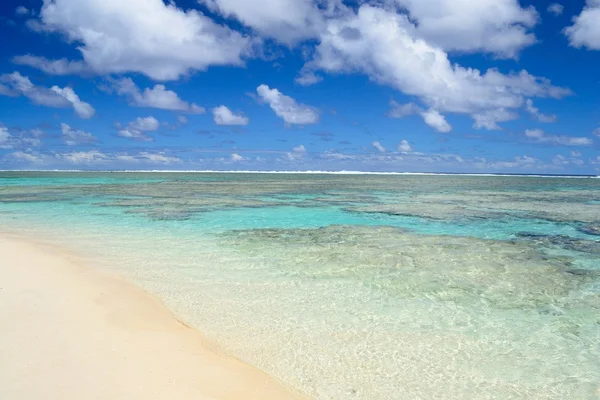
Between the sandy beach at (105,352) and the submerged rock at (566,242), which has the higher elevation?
the submerged rock at (566,242)

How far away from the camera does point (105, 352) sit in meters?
4.93

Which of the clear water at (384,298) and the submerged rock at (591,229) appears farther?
the submerged rock at (591,229)

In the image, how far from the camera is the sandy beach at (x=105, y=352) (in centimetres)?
416

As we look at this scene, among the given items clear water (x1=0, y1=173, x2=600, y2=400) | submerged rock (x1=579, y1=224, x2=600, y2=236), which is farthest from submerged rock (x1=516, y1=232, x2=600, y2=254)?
submerged rock (x1=579, y1=224, x2=600, y2=236)

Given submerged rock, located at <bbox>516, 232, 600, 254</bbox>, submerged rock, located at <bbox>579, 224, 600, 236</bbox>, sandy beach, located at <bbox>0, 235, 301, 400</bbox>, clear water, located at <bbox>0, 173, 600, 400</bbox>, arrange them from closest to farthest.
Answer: sandy beach, located at <bbox>0, 235, 301, 400</bbox> → clear water, located at <bbox>0, 173, 600, 400</bbox> → submerged rock, located at <bbox>516, 232, 600, 254</bbox> → submerged rock, located at <bbox>579, 224, 600, 236</bbox>

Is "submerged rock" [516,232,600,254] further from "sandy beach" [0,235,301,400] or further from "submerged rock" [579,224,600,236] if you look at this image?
"sandy beach" [0,235,301,400]

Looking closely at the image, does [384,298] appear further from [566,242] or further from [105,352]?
[566,242]

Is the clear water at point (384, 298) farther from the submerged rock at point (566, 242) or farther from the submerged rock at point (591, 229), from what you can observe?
the submerged rock at point (591, 229)

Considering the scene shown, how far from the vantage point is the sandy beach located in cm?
416

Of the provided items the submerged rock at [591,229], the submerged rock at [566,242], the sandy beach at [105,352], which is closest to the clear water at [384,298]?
the submerged rock at [566,242]

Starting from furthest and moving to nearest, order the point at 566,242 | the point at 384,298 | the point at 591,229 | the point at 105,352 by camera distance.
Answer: the point at 591,229, the point at 566,242, the point at 384,298, the point at 105,352

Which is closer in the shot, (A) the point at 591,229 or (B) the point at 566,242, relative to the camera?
(B) the point at 566,242

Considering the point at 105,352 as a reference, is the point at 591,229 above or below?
above

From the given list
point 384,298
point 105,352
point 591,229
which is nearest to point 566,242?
point 591,229
